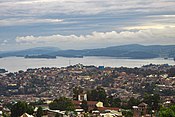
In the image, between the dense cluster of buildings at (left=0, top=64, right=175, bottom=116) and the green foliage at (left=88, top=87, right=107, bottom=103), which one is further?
the dense cluster of buildings at (left=0, top=64, right=175, bottom=116)

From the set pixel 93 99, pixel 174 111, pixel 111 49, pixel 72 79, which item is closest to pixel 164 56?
pixel 111 49

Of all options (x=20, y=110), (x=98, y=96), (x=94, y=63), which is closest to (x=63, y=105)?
(x=20, y=110)

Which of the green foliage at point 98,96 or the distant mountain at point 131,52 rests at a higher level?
the distant mountain at point 131,52

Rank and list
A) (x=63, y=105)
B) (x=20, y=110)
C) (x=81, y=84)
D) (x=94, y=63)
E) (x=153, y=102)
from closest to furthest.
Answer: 1. (x=20, y=110)
2. (x=153, y=102)
3. (x=63, y=105)
4. (x=81, y=84)
5. (x=94, y=63)

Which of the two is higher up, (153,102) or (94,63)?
(94,63)

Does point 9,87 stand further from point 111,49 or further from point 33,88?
point 111,49

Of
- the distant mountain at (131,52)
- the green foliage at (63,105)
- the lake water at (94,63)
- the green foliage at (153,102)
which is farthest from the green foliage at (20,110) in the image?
the distant mountain at (131,52)

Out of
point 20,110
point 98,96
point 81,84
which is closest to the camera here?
point 20,110

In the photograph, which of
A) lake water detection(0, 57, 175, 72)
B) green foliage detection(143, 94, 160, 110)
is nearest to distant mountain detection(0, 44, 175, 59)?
lake water detection(0, 57, 175, 72)

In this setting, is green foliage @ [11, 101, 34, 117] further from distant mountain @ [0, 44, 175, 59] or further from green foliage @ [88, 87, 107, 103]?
distant mountain @ [0, 44, 175, 59]

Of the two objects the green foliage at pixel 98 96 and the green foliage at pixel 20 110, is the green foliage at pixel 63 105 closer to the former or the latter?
the green foliage at pixel 98 96

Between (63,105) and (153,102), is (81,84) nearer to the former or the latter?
(63,105)
